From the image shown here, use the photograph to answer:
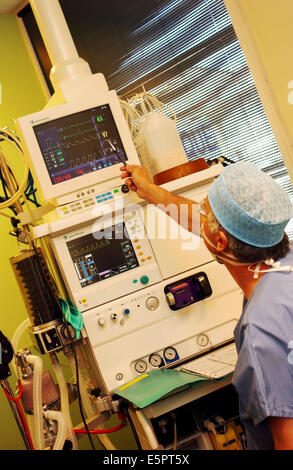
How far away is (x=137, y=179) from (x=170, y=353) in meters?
0.74

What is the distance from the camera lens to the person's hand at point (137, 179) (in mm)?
2133

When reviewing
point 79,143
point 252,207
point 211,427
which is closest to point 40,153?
point 79,143

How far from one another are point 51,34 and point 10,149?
4.01 ft

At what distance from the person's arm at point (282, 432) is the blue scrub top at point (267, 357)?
21 millimetres

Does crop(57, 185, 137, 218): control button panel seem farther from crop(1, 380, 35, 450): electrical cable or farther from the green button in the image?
crop(1, 380, 35, 450): electrical cable

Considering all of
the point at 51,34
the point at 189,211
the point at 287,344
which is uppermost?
the point at 51,34

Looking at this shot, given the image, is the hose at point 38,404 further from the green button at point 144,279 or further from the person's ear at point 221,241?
the person's ear at point 221,241

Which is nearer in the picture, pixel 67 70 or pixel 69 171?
pixel 69 171

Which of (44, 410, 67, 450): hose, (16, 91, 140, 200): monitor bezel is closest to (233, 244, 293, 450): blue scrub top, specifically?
(44, 410, 67, 450): hose

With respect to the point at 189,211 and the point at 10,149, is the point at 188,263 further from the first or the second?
the point at 10,149

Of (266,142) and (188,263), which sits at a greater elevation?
(266,142)

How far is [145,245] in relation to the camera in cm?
229
